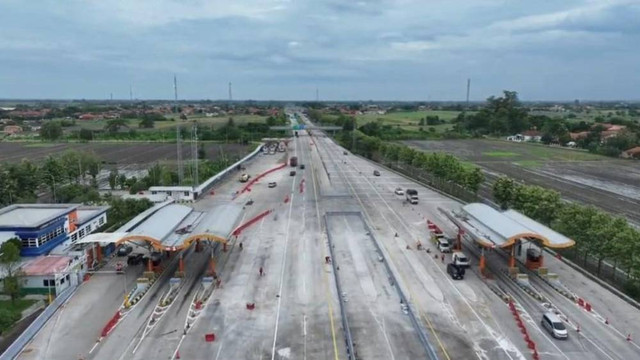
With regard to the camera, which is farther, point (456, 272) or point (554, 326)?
point (456, 272)

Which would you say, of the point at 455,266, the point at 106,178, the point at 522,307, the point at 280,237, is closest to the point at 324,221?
the point at 280,237

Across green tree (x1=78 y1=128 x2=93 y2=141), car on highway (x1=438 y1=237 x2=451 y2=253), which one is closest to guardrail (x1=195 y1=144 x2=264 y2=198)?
car on highway (x1=438 y1=237 x2=451 y2=253)

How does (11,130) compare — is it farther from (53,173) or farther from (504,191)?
(504,191)

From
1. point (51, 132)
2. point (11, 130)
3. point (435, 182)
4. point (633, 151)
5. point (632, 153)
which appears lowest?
point (435, 182)

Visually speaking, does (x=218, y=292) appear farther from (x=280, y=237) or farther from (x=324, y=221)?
(x=324, y=221)

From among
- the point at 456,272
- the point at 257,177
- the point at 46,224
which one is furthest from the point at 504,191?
the point at 46,224

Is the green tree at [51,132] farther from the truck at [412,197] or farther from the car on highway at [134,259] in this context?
the car on highway at [134,259]
